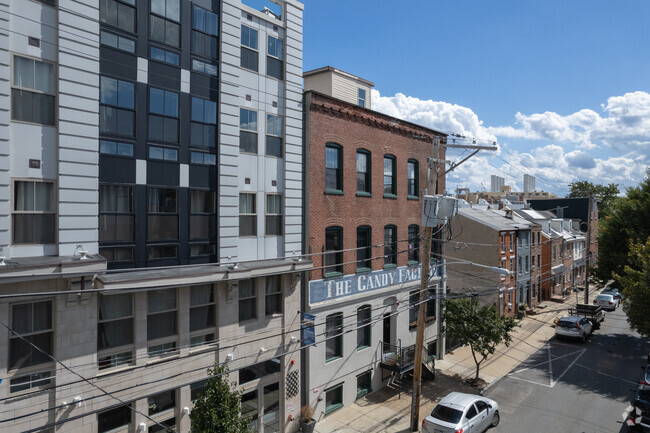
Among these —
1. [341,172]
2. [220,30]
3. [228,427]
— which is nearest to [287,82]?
[220,30]

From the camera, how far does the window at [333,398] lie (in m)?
19.3

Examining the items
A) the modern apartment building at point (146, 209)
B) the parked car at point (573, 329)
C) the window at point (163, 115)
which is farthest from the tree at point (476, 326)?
the window at point (163, 115)

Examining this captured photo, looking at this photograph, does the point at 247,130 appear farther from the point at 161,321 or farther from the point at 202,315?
the point at 161,321

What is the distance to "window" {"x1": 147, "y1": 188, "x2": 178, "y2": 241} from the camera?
1345 centimetres

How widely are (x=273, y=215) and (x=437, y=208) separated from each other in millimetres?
6524

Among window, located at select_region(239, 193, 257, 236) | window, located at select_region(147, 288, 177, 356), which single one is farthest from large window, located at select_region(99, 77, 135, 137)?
window, located at select_region(147, 288, 177, 356)

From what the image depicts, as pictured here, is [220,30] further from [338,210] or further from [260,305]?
[260,305]

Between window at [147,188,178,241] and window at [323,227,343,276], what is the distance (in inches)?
292

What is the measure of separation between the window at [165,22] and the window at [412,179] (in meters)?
15.0

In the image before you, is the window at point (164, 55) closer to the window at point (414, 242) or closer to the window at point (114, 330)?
the window at point (114, 330)

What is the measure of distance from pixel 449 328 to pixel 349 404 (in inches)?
290

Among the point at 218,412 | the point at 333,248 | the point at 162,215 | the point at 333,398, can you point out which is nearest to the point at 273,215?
the point at 333,248

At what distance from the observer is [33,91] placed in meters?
11.2

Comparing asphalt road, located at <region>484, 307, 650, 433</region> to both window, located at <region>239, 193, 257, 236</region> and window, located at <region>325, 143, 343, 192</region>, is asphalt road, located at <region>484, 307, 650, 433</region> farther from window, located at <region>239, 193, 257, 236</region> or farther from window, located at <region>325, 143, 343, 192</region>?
window, located at <region>239, 193, 257, 236</region>
